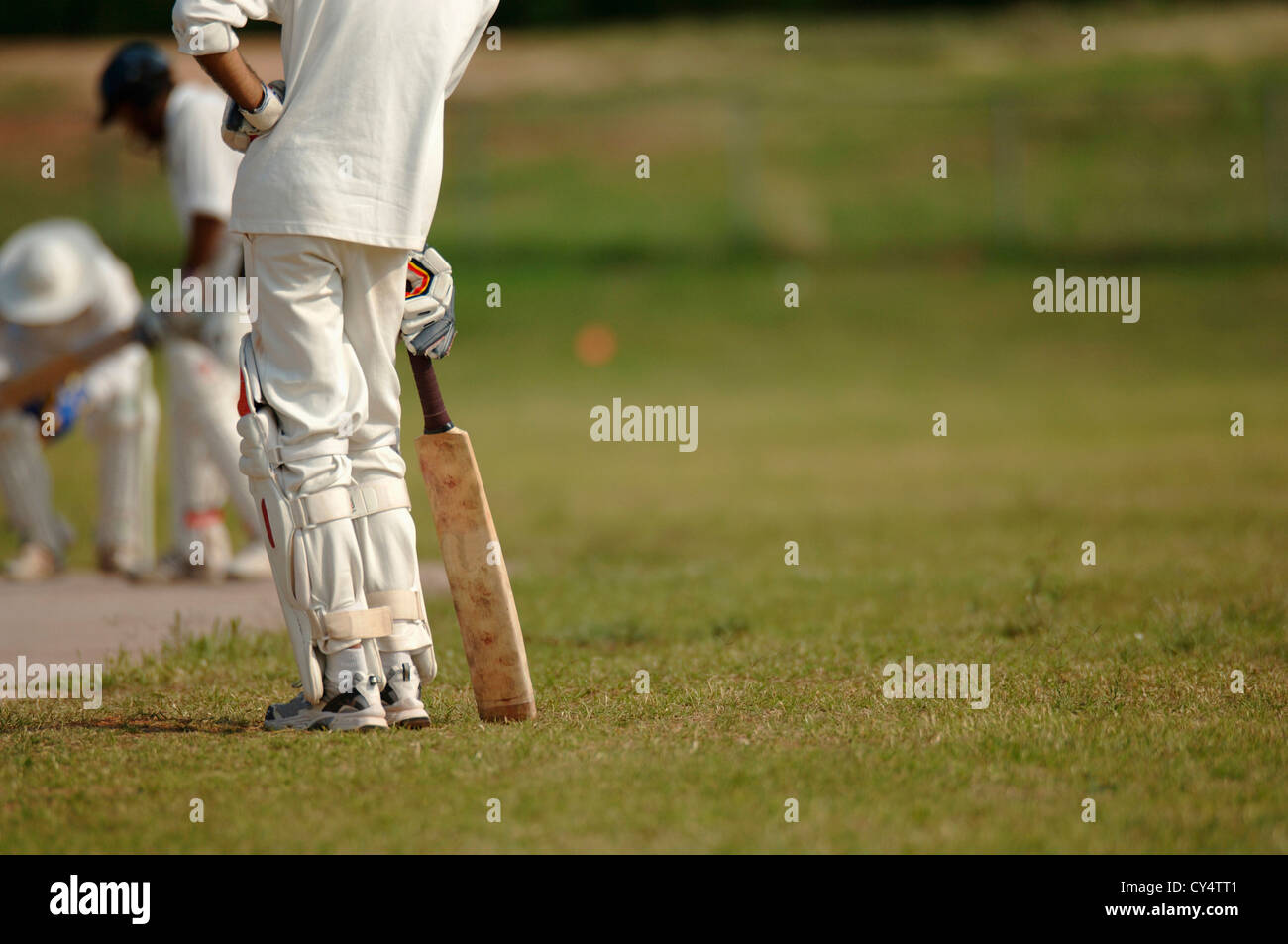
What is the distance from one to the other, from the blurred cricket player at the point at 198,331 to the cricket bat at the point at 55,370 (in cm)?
31

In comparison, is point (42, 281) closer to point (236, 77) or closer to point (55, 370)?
point (55, 370)

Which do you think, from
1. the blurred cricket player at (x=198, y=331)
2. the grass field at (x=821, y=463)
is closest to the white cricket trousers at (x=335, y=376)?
the grass field at (x=821, y=463)

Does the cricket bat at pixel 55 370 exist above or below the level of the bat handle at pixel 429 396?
above

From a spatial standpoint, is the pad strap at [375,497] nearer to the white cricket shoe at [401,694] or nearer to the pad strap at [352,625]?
the pad strap at [352,625]

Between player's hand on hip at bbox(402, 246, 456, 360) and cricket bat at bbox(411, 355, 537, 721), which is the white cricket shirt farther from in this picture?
cricket bat at bbox(411, 355, 537, 721)

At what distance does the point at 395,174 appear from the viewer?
4.46 meters

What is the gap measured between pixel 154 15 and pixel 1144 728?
1310 inches

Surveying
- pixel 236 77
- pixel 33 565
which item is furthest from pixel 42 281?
pixel 236 77

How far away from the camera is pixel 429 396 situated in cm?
482

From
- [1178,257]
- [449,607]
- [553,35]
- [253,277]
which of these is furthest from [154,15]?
[253,277]

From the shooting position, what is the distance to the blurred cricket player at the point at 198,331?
788 cm

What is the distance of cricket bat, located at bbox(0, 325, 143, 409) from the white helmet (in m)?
0.46

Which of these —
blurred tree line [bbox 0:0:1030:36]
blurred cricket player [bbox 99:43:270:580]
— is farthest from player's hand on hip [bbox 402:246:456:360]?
blurred tree line [bbox 0:0:1030:36]

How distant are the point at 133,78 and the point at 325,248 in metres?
4.23
